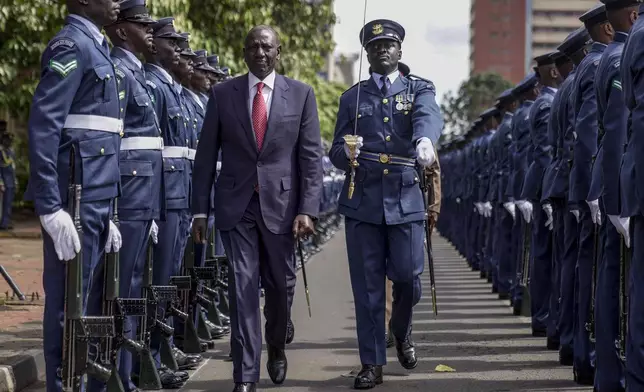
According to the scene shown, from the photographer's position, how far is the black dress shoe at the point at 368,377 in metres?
9.05

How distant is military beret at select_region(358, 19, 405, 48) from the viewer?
9.43 metres

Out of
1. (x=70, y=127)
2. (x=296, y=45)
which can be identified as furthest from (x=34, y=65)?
(x=70, y=127)

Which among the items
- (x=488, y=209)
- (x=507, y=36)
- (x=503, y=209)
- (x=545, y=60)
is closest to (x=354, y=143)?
(x=545, y=60)

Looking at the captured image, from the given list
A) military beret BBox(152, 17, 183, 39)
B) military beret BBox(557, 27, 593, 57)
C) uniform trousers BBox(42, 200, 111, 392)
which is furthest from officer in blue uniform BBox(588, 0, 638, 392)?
military beret BBox(152, 17, 183, 39)

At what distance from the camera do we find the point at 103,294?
768 cm

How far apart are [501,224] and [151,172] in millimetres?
7839

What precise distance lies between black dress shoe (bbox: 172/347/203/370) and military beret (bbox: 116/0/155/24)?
7.49ft

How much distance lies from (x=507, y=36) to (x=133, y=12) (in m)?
162

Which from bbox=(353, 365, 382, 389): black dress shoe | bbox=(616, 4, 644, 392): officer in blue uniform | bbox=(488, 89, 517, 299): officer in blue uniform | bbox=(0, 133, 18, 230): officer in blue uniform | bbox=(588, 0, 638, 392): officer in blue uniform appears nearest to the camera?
bbox=(616, 4, 644, 392): officer in blue uniform

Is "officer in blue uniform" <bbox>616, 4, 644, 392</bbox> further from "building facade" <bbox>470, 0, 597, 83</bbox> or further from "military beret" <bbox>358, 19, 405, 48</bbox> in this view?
"building facade" <bbox>470, 0, 597, 83</bbox>

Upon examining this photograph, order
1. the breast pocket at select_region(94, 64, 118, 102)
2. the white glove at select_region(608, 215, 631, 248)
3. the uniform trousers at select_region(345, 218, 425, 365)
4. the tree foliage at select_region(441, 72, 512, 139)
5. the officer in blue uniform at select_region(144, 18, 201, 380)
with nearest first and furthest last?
the breast pocket at select_region(94, 64, 118, 102) → the white glove at select_region(608, 215, 631, 248) → the uniform trousers at select_region(345, 218, 425, 365) → the officer in blue uniform at select_region(144, 18, 201, 380) → the tree foliage at select_region(441, 72, 512, 139)

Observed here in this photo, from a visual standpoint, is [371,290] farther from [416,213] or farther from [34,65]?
[34,65]

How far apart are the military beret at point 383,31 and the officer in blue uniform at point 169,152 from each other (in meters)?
1.41

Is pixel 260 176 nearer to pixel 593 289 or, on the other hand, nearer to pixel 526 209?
pixel 593 289
